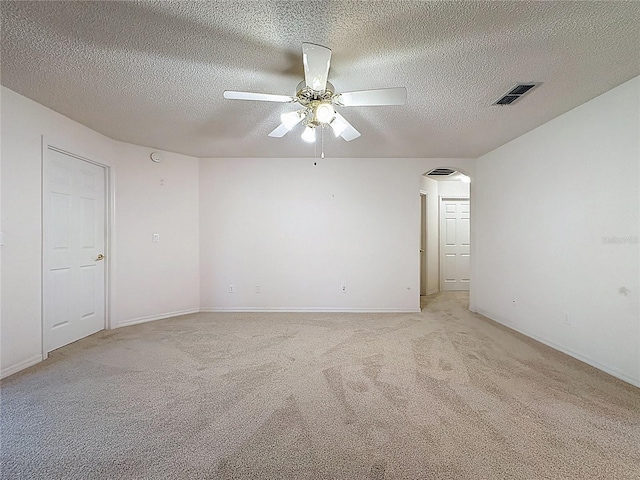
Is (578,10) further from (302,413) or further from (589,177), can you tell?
(302,413)

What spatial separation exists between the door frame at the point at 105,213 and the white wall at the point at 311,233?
1.24m

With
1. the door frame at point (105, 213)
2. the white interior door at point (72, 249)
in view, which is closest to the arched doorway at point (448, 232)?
the door frame at point (105, 213)

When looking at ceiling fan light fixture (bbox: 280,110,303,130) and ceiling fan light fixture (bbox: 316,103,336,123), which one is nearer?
ceiling fan light fixture (bbox: 316,103,336,123)

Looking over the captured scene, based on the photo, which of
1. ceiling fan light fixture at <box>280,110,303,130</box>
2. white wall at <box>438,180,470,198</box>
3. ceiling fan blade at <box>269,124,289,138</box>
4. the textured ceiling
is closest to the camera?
the textured ceiling

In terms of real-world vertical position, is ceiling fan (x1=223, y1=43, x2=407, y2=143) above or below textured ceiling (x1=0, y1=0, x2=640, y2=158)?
below

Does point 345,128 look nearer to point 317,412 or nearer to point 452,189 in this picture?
point 317,412

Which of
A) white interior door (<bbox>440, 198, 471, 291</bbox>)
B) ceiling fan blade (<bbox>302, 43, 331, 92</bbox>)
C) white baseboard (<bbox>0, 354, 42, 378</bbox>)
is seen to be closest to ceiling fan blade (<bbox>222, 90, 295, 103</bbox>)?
ceiling fan blade (<bbox>302, 43, 331, 92</bbox>)

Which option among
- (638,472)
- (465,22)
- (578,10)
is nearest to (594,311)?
(638,472)

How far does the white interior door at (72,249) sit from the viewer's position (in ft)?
10.4

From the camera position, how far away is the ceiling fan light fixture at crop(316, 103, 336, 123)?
2.27 meters

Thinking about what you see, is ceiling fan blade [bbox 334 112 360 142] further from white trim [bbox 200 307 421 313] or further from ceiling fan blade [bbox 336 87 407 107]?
white trim [bbox 200 307 421 313]

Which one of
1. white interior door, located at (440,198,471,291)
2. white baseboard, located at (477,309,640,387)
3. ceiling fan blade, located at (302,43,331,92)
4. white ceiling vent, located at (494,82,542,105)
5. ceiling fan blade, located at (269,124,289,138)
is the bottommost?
white baseboard, located at (477,309,640,387)

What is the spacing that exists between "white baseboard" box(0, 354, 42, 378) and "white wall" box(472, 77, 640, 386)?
4.94 m

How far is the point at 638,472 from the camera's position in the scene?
1546 millimetres
